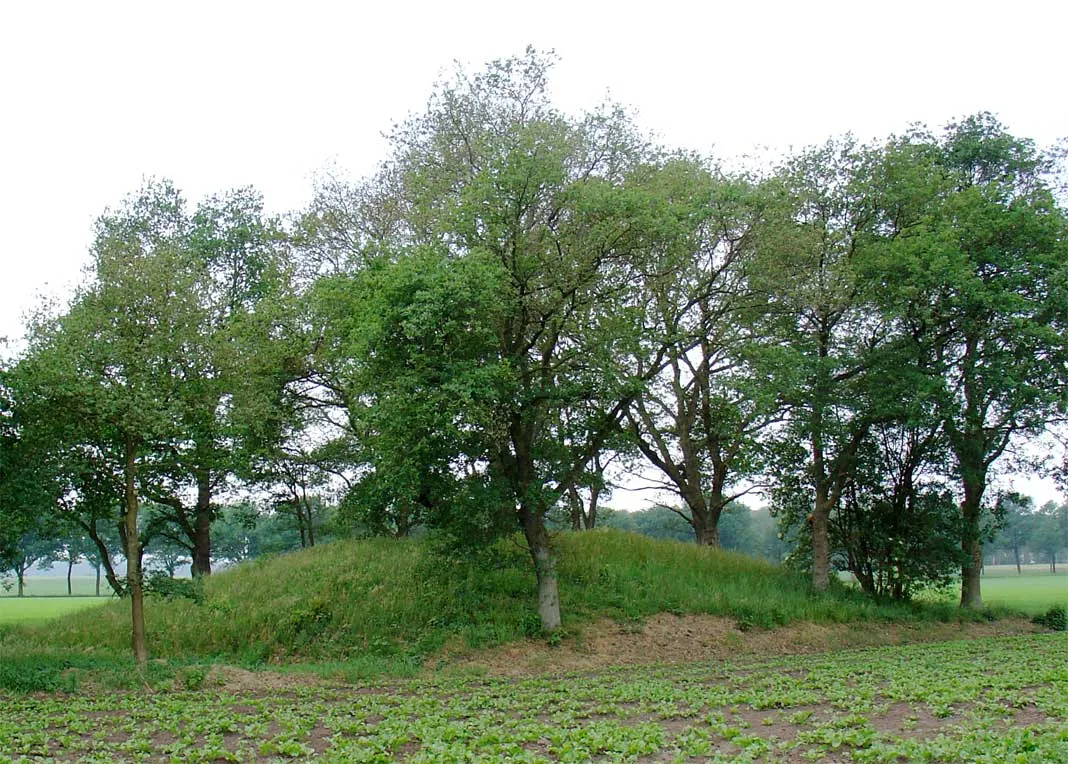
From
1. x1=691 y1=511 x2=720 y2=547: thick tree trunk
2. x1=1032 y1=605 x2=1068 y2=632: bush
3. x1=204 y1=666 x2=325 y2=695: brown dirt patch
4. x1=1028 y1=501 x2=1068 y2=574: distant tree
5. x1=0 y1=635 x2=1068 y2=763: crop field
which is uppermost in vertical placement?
x1=691 y1=511 x2=720 y2=547: thick tree trunk

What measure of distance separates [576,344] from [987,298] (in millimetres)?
11405

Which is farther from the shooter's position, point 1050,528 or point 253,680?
point 1050,528

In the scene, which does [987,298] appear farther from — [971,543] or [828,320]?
[971,543]

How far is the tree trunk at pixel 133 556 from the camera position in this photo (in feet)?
53.8

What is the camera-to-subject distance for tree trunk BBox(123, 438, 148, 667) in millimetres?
16391

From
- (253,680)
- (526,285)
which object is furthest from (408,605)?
(526,285)

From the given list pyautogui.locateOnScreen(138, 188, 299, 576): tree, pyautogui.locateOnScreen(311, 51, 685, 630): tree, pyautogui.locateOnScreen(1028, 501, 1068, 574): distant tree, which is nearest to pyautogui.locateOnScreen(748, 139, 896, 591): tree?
pyautogui.locateOnScreen(311, 51, 685, 630): tree

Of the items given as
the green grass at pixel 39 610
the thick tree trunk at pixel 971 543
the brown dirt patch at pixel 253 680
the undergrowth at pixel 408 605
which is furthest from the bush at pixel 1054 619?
the green grass at pixel 39 610

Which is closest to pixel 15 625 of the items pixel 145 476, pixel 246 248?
pixel 145 476

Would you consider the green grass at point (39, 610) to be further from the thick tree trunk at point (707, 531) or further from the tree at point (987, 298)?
the tree at point (987, 298)

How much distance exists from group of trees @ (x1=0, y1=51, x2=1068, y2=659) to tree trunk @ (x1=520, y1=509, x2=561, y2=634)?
0.08 meters

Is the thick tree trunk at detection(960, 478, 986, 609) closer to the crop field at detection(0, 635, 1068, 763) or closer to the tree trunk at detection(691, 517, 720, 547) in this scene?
the tree trunk at detection(691, 517, 720, 547)

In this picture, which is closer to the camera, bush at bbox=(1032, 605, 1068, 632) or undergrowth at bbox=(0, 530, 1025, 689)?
undergrowth at bbox=(0, 530, 1025, 689)

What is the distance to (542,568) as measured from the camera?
68.0 feet
